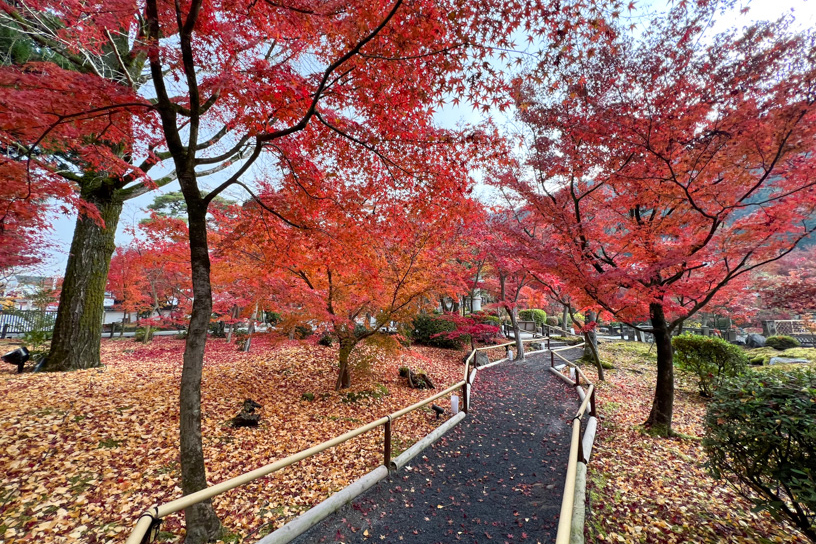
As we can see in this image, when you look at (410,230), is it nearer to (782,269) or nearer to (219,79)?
(219,79)

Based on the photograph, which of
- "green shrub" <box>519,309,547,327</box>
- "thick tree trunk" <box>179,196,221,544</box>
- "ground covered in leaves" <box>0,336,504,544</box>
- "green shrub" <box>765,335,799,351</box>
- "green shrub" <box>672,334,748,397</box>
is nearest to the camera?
"thick tree trunk" <box>179,196,221,544</box>

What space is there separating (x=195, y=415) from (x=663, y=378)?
7801 mm

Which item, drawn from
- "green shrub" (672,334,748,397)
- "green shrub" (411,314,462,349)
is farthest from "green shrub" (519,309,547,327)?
"green shrub" (672,334,748,397)

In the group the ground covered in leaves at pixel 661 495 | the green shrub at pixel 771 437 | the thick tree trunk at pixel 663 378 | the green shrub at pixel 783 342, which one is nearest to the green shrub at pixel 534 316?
the green shrub at pixel 783 342

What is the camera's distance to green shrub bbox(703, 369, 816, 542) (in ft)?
8.93

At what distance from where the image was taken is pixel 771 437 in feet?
9.46

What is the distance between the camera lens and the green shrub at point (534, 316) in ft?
83.0

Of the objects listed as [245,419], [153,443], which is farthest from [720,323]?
[153,443]

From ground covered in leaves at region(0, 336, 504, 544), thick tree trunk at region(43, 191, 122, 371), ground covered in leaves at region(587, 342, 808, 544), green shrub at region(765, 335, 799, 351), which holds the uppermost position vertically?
thick tree trunk at region(43, 191, 122, 371)

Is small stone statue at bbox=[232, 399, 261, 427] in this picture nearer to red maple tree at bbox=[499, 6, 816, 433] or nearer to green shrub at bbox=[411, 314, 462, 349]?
red maple tree at bbox=[499, 6, 816, 433]

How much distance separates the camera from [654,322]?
6188mm

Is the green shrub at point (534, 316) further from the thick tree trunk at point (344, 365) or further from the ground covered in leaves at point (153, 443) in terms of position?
the thick tree trunk at point (344, 365)

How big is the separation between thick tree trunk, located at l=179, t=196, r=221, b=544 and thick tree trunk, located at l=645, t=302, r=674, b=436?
293 inches

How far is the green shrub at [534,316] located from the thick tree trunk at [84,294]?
81.5ft
